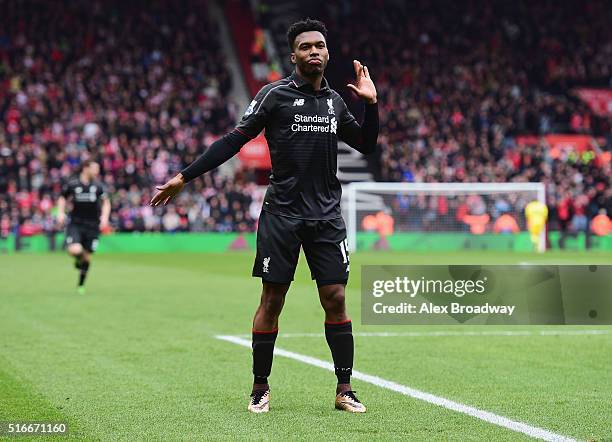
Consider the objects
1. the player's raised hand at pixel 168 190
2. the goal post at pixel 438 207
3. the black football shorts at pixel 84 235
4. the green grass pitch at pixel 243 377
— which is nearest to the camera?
the green grass pitch at pixel 243 377

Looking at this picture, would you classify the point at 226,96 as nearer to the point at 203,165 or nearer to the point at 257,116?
the point at 257,116

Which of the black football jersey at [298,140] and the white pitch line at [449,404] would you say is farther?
the black football jersey at [298,140]

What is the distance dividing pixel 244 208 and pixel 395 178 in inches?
251

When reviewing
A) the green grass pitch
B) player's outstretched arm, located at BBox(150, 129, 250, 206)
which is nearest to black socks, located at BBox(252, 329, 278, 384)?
the green grass pitch

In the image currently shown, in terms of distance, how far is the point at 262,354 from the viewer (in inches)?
268

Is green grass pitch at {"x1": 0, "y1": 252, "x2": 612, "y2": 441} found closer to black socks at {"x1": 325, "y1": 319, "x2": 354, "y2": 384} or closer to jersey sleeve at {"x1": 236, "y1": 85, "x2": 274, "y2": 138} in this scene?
black socks at {"x1": 325, "y1": 319, "x2": 354, "y2": 384}

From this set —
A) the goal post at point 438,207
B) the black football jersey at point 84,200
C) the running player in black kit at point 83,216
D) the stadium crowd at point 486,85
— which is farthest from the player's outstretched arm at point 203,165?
the stadium crowd at point 486,85

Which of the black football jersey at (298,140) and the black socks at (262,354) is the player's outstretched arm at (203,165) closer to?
the black football jersey at (298,140)

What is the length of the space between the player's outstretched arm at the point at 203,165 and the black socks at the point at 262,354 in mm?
1039

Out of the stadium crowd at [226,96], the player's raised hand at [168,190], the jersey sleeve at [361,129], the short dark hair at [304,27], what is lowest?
the player's raised hand at [168,190]

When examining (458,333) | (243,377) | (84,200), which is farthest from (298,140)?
(84,200)

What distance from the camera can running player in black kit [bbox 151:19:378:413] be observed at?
662 centimetres

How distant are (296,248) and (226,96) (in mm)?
33096

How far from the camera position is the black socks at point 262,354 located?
22.3 feet
